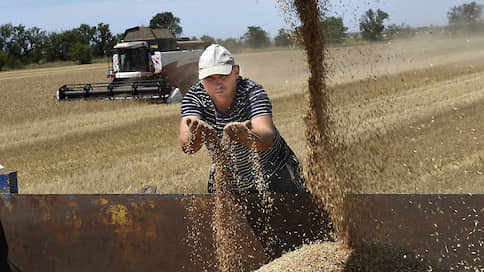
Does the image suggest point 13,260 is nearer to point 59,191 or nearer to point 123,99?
point 59,191

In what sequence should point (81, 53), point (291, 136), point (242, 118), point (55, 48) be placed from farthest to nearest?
point (55, 48) → point (81, 53) → point (291, 136) → point (242, 118)

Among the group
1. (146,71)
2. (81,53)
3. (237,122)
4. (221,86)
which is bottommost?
(237,122)

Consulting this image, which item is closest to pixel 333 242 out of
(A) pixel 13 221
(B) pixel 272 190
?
(B) pixel 272 190

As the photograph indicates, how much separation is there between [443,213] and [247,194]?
2.81 ft

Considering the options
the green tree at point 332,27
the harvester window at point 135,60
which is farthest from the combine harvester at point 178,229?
the harvester window at point 135,60

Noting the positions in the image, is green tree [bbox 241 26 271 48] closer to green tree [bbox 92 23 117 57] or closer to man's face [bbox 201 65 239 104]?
man's face [bbox 201 65 239 104]

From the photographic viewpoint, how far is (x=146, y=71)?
1491 cm

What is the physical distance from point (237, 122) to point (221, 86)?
20 centimetres

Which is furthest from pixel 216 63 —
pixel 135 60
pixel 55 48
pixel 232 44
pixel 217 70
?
pixel 55 48

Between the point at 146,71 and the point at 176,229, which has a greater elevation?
the point at 146,71

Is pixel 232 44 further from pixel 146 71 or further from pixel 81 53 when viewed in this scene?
pixel 81 53

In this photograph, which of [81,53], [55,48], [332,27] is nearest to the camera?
[332,27]

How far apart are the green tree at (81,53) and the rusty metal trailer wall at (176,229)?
45.1 meters

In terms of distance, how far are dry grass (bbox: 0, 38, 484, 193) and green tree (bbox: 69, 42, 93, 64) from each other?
3272 cm
